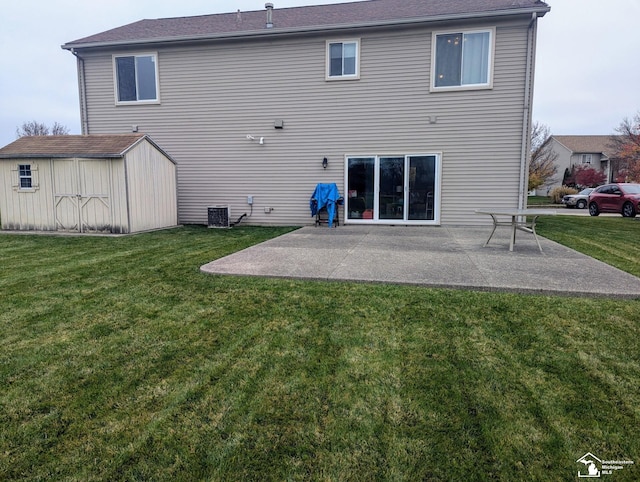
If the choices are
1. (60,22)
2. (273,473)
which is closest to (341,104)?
(273,473)

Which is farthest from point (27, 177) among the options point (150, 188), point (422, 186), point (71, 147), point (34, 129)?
point (34, 129)

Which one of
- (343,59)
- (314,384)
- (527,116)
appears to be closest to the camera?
(314,384)

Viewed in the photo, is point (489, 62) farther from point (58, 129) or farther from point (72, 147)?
point (58, 129)

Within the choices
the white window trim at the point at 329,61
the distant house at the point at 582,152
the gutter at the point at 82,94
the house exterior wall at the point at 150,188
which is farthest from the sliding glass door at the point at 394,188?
the distant house at the point at 582,152

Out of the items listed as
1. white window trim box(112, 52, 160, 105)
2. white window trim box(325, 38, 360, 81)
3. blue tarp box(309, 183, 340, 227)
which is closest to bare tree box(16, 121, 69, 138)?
white window trim box(112, 52, 160, 105)

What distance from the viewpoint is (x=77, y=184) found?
889cm

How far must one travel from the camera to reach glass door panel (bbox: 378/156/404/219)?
10.1 meters

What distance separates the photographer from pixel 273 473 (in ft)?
5.21

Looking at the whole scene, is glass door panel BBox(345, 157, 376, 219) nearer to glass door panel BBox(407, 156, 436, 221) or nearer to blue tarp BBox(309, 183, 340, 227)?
blue tarp BBox(309, 183, 340, 227)

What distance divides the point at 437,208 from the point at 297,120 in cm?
465

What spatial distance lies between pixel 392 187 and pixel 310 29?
187 inches

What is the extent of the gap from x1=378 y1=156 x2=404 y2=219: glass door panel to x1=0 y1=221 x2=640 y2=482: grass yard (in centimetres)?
637

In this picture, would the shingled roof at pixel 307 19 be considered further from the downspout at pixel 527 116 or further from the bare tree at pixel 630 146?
the bare tree at pixel 630 146

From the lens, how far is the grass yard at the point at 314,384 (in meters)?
1.67
